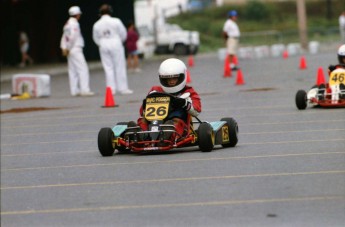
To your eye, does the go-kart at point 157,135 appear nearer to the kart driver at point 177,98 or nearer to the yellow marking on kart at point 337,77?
the kart driver at point 177,98

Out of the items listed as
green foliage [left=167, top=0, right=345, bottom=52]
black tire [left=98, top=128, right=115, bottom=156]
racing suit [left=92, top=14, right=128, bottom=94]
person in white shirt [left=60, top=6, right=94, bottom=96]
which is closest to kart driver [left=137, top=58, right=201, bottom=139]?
black tire [left=98, top=128, right=115, bottom=156]

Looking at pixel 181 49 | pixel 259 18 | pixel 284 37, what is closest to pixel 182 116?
pixel 284 37

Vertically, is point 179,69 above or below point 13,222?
above

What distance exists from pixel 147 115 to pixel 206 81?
18562 millimetres

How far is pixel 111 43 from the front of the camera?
27.1m

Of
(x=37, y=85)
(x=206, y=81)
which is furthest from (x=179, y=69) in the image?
(x=206, y=81)

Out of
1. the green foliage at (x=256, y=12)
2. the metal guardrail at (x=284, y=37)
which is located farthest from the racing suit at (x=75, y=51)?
the green foliage at (x=256, y=12)

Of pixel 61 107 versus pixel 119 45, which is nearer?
pixel 61 107

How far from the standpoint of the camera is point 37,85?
2925cm

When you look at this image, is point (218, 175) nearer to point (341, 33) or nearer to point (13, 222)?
point (13, 222)

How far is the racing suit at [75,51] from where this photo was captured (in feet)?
89.5

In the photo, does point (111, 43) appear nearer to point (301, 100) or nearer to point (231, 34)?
point (301, 100)

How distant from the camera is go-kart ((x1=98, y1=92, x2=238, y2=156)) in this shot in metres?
14.1

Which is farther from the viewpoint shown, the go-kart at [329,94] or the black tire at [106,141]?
the go-kart at [329,94]
